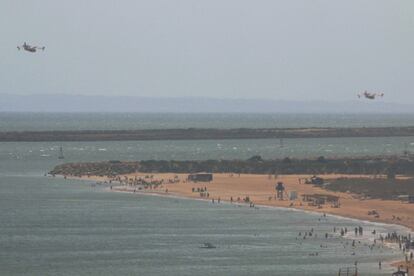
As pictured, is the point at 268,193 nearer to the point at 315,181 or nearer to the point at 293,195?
the point at 293,195

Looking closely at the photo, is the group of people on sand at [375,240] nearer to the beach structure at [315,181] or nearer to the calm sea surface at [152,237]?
the calm sea surface at [152,237]

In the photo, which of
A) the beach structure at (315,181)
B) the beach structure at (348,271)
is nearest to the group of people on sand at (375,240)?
the beach structure at (348,271)

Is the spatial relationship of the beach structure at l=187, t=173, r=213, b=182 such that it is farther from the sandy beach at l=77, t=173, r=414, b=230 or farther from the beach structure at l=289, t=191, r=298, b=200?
the beach structure at l=289, t=191, r=298, b=200

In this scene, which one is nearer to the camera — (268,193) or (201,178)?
(268,193)

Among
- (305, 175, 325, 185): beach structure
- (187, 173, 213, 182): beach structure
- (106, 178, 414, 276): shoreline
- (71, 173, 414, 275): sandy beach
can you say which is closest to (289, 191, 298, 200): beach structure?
(71, 173, 414, 275): sandy beach

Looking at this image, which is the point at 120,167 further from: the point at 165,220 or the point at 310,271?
the point at 310,271

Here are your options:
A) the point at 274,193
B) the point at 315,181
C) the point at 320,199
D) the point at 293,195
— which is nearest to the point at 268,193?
the point at 274,193

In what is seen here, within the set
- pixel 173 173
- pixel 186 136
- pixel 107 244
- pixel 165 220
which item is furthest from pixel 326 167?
pixel 186 136

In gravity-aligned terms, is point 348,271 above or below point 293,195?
below

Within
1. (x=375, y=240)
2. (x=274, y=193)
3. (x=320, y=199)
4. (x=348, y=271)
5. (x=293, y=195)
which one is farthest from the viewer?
(x=274, y=193)
